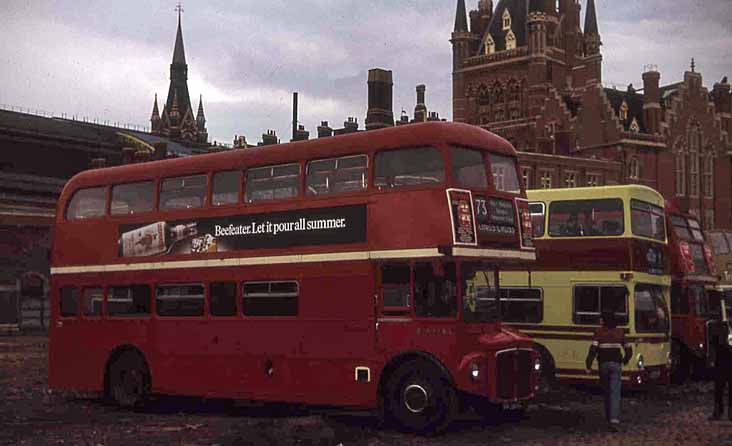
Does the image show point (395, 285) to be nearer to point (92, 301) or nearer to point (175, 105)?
point (92, 301)

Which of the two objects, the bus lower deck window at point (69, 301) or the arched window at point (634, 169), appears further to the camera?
the arched window at point (634, 169)

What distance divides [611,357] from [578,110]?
6197 centimetres

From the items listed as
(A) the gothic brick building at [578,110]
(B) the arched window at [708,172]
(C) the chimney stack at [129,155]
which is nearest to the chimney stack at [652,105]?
(A) the gothic brick building at [578,110]

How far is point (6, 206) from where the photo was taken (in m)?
50.1

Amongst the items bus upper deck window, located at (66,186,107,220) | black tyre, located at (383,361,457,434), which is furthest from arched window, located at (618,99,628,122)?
black tyre, located at (383,361,457,434)

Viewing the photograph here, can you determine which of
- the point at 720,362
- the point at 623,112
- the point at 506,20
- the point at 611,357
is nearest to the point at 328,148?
the point at 611,357

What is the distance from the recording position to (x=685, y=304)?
24000 mm

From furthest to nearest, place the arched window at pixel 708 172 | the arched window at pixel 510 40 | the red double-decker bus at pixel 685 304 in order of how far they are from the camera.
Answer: the arched window at pixel 510 40 < the arched window at pixel 708 172 < the red double-decker bus at pixel 685 304

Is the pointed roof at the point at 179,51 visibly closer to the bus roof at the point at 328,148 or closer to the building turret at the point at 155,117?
the building turret at the point at 155,117

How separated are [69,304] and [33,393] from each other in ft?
8.52

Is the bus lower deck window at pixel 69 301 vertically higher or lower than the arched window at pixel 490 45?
lower

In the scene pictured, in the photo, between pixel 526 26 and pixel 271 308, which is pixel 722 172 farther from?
pixel 271 308

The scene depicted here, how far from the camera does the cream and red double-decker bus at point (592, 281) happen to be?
19734mm

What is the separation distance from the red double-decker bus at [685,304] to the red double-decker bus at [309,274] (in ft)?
31.6
